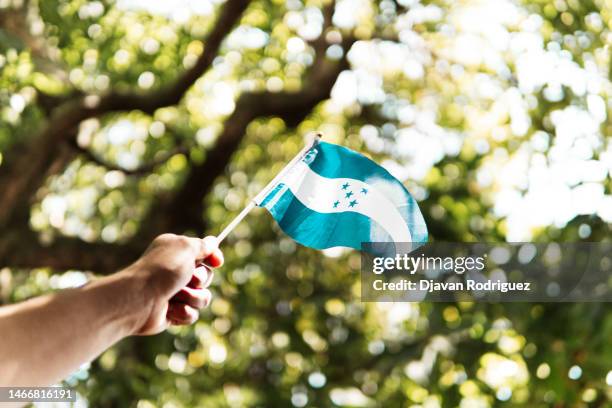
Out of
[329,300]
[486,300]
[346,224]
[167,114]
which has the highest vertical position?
[346,224]

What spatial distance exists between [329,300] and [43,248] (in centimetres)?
238

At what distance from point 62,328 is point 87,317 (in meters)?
0.08

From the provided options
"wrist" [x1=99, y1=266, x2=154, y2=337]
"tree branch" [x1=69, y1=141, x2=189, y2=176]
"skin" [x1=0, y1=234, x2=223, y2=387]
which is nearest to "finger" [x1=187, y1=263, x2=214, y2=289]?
"skin" [x1=0, y1=234, x2=223, y2=387]

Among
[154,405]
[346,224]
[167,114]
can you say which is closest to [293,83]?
[167,114]

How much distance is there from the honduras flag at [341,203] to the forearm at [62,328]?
1.70m

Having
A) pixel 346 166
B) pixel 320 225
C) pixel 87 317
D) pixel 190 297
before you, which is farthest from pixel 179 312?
pixel 346 166

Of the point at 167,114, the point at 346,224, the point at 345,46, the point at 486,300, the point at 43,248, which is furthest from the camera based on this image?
the point at 167,114

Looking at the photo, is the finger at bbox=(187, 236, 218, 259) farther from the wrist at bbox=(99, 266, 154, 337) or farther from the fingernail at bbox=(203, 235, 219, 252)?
the wrist at bbox=(99, 266, 154, 337)

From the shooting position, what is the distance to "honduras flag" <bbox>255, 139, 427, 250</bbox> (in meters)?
3.65

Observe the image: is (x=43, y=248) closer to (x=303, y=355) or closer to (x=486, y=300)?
(x=303, y=355)

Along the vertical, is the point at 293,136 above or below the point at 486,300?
below

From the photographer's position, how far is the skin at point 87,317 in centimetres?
170

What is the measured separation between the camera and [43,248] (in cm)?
630

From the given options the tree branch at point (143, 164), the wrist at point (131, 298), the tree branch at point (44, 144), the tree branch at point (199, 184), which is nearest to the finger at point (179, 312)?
the wrist at point (131, 298)
